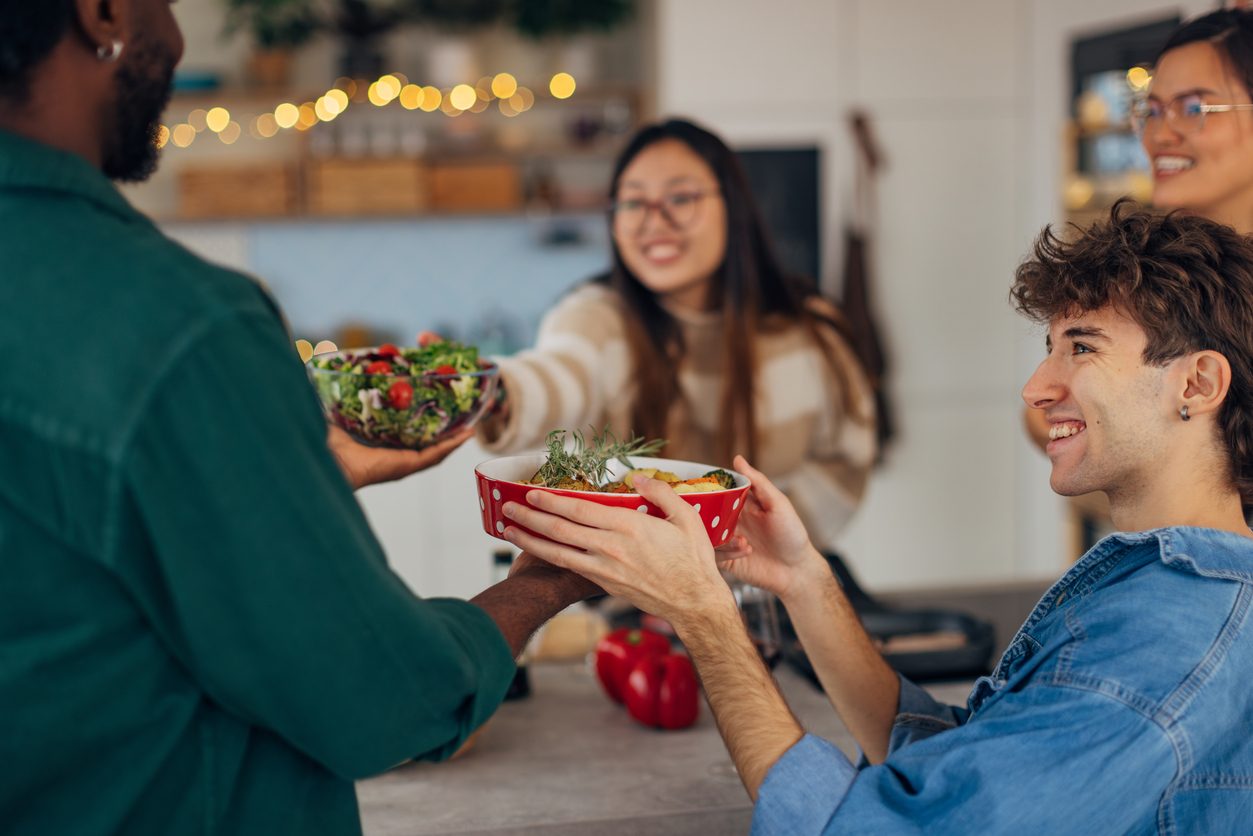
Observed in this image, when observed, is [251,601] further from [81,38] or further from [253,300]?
[81,38]

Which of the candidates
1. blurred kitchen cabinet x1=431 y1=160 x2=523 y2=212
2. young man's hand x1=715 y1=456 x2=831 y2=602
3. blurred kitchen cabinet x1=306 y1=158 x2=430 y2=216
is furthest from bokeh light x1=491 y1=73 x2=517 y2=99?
young man's hand x1=715 y1=456 x2=831 y2=602

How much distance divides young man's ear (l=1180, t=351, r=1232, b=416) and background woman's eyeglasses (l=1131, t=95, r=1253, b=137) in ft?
3.26

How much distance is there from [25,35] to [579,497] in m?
0.64

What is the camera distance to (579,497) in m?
1.27

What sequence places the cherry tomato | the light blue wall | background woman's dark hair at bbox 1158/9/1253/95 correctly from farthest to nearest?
1. the light blue wall
2. background woman's dark hair at bbox 1158/9/1253/95
3. the cherry tomato

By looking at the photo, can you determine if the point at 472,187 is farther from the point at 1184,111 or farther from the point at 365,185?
the point at 1184,111

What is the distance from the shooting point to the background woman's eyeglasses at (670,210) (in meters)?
2.52

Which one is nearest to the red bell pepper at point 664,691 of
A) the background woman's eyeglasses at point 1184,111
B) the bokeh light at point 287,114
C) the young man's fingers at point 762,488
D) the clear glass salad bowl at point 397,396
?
the young man's fingers at point 762,488

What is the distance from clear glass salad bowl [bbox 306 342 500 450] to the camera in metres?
1.62

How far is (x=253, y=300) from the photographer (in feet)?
2.84

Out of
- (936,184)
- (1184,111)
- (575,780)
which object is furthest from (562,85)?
(575,780)

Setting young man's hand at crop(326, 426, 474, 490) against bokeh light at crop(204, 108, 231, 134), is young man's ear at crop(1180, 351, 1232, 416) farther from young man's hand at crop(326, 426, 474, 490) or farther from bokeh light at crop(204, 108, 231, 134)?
bokeh light at crop(204, 108, 231, 134)

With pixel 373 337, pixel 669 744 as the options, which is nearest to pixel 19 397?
pixel 669 744

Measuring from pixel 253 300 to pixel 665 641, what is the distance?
1.09 metres
